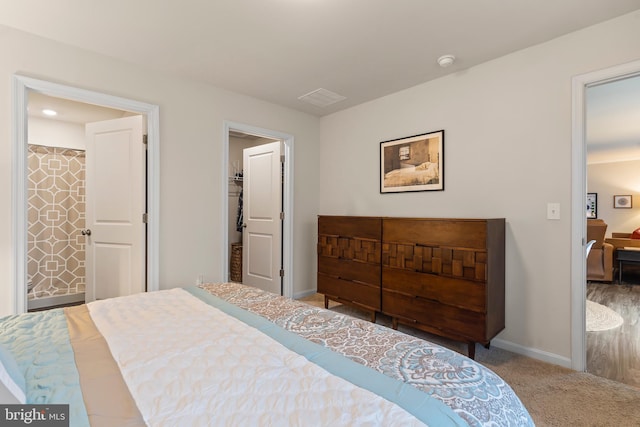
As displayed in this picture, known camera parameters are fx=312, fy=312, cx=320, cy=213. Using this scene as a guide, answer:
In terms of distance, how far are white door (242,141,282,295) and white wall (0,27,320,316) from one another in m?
0.54

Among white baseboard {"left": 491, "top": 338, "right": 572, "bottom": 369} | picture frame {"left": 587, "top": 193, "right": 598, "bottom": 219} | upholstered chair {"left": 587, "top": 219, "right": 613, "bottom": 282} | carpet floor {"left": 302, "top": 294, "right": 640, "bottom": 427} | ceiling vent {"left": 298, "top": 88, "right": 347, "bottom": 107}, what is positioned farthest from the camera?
picture frame {"left": 587, "top": 193, "right": 598, "bottom": 219}

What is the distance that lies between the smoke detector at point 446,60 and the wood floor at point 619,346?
253 cm

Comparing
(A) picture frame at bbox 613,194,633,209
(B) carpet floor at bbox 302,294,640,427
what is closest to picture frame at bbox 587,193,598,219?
(A) picture frame at bbox 613,194,633,209

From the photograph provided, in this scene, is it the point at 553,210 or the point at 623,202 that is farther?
the point at 623,202

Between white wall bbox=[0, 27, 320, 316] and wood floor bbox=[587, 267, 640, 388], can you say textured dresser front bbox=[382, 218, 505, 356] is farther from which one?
white wall bbox=[0, 27, 320, 316]

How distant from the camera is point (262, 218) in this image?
4.08 metres

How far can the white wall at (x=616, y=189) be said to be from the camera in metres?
6.59

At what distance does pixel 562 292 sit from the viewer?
2.29 m

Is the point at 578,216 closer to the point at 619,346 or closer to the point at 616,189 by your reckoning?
the point at 619,346

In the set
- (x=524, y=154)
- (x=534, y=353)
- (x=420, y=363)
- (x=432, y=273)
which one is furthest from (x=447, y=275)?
(x=420, y=363)

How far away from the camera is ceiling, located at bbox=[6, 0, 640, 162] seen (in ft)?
6.39

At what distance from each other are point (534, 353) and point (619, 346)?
2.71 ft

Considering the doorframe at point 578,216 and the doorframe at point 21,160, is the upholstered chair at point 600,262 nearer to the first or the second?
the doorframe at point 578,216

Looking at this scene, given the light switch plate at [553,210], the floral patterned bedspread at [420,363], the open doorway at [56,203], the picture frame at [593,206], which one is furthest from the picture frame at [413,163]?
the picture frame at [593,206]
